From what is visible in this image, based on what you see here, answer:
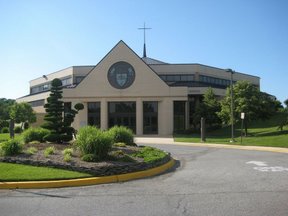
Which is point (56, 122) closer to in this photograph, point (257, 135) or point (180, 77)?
point (257, 135)

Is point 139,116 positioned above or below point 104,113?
below

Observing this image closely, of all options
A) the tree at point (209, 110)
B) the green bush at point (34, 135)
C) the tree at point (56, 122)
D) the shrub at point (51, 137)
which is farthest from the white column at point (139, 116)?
the shrub at point (51, 137)

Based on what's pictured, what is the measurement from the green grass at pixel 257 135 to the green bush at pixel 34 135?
16.6 m

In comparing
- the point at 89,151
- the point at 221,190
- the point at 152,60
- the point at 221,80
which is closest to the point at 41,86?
the point at 152,60

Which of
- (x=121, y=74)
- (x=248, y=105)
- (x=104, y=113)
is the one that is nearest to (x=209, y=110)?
(x=248, y=105)

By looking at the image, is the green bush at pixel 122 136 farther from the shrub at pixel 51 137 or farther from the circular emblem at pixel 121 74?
the circular emblem at pixel 121 74

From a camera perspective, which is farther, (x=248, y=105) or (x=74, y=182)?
(x=248, y=105)

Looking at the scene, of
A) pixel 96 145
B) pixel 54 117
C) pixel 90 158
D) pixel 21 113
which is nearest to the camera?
pixel 90 158

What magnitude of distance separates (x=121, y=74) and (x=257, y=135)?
2043 cm

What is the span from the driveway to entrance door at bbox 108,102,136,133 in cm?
3902

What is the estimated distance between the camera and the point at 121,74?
52062 mm

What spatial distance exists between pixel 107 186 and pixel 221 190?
3212 millimetres

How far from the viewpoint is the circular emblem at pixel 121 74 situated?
51.8m

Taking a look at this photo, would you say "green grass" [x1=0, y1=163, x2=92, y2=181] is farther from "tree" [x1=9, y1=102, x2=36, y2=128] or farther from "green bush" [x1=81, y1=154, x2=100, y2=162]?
"tree" [x1=9, y1=102, x2=36, y2=128]
